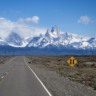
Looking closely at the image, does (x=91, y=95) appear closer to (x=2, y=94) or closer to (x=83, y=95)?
(x=83, y=95)

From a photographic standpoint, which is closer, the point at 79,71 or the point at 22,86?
the point at 22,86

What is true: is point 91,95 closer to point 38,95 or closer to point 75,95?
point 75,95

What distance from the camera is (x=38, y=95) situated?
18.3 m

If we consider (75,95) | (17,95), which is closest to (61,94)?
(75,95)

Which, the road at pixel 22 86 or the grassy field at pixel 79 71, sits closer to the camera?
the road at pixel 22 86

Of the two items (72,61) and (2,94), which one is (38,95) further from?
(72,61)

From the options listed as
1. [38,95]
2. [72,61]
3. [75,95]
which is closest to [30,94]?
[38,95]

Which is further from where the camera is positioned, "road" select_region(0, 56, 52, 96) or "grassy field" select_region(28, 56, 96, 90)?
"grassy field" select_region(28, 56, 96, 90)

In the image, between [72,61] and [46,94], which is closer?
[46,94]

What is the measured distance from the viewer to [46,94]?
18.8 m

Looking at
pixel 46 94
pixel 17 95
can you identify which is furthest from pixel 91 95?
pixel 17 95

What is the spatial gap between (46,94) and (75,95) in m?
1.56

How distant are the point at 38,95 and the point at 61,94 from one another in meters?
Result: 1.42

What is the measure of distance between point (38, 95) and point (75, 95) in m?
2.00
